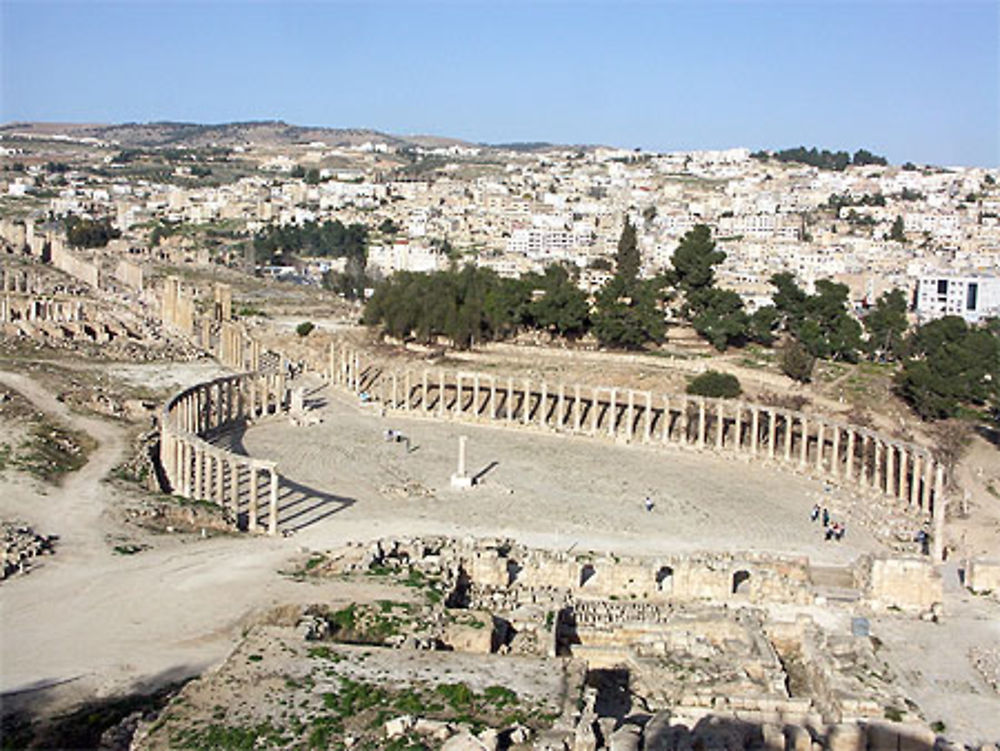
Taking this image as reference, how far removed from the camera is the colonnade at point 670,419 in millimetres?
42344

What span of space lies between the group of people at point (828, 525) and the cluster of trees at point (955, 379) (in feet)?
38.8

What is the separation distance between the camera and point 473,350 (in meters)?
64.0

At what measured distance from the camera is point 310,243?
137625 mm

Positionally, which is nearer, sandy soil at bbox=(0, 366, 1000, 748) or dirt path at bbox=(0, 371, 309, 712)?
dirt path at bbox=(0, 371, 309, 712)

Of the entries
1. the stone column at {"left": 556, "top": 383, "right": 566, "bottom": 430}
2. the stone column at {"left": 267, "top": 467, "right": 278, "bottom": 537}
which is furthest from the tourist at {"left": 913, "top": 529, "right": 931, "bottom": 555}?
the stone column at {"left": 267, "top": 467, "right": 278, "bottom": 537}

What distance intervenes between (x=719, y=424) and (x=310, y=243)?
96246 mm

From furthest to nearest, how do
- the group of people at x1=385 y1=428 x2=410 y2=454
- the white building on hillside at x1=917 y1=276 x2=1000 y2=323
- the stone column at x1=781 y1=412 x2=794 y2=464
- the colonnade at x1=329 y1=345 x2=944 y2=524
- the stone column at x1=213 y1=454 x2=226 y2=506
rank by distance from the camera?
the white building on hillside at x1=917 y1=276 x2=1000 y2=323
the group of people at x1=385 y1=428 x2=410 y2=454
the stone column at x1=781 y1=412 x2=794 y2=464
the colonnade at x1=329 y1=345 x2=944 y2=524
the stone column at x1=213 y1=454 x2=226 y2=506

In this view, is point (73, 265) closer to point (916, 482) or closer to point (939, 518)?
point (916, 482)

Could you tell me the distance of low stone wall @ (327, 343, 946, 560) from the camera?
42125 mm

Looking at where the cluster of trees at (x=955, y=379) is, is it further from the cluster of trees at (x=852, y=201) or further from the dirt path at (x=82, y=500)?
the cluster of trees at (x=852, y=201)

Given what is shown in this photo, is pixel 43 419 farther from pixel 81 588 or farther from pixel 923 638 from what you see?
pixel 923 638

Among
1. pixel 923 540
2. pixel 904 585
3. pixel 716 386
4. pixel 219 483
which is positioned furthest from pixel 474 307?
pixel 904 585

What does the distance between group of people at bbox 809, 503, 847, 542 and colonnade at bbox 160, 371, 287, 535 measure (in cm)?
1597

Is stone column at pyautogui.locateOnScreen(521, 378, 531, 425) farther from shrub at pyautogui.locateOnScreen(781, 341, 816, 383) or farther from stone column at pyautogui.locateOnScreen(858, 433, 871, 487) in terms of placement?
stone column at pyautogui.locateOnScreen(858, 433, 871, 487)
